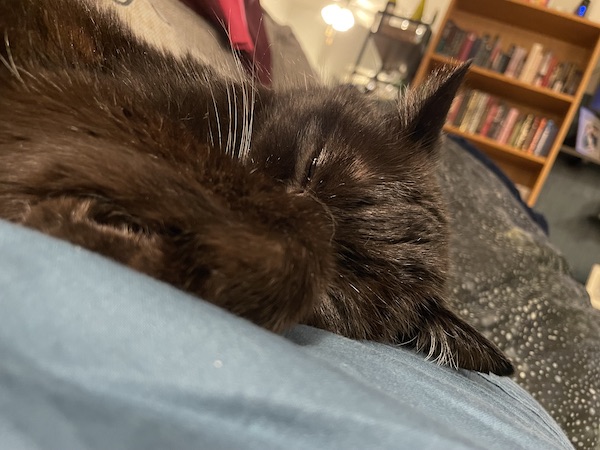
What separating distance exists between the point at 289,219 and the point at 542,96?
3738mm

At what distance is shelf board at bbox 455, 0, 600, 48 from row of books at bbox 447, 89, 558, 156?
552mm

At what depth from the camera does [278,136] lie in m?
0.61

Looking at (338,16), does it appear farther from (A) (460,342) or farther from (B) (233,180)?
(B) (233,180)

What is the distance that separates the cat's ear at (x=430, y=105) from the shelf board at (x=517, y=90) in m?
2.79

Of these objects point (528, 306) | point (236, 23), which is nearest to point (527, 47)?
point (528, 306)

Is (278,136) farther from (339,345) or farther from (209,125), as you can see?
(339,345)

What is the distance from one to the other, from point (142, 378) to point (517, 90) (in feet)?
12.8

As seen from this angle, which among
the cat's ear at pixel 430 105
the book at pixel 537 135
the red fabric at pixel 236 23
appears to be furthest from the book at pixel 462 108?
the cat's ear at pixel 430 105

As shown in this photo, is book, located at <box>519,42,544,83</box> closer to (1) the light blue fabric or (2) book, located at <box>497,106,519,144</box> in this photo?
(2) book, located at <box>497,106,519,144</box>

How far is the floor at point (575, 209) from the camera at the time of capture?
12.3 feet

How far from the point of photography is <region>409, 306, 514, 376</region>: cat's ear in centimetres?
67

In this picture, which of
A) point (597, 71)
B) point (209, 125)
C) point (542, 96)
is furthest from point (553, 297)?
point (597, 71)

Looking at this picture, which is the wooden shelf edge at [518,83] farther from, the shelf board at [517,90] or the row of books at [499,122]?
the row of books at [499,122]

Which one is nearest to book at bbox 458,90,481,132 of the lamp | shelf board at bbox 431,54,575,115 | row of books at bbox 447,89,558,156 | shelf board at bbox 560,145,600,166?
row of books at bbox 447,89,558,156
